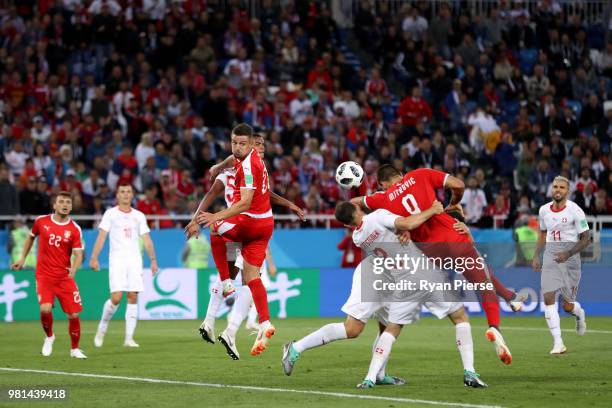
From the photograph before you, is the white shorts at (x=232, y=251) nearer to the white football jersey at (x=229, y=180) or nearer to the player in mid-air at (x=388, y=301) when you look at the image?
the white football jersey at (x=229, y=180)

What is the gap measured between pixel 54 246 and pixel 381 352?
5693 mm

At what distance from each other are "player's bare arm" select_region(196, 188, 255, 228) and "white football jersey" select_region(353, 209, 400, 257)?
5.19ft

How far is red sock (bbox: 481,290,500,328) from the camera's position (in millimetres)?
12219

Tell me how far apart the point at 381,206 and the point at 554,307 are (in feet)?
16.3

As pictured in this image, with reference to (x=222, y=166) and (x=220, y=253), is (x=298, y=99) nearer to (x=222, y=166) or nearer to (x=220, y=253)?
(x=220, y=253)

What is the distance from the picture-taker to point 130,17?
1164 inches

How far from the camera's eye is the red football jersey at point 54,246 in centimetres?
1552

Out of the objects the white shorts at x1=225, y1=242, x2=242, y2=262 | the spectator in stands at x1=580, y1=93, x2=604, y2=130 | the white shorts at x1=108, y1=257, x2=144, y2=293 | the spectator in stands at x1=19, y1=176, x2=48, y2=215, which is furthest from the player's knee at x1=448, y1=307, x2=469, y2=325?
the spectator in stands at x1=580, y1=93, x2=604, y2=130

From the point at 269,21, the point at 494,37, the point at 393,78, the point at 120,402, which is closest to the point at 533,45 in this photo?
the point at 494,37

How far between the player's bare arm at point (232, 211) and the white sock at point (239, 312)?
1704 millimetres

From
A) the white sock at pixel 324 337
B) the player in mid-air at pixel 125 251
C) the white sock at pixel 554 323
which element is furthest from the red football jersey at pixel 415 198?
the player in mid-air at pixel 125 251

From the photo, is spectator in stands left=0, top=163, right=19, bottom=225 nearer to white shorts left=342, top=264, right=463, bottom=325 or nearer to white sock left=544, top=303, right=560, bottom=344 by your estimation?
white sock left=544, top=303, right=560, bottom=344

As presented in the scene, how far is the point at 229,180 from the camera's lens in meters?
13.9

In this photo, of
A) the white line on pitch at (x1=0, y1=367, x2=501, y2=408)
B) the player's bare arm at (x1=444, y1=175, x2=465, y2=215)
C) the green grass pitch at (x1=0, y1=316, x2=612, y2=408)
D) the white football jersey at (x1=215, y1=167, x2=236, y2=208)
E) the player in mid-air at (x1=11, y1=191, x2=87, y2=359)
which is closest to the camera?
the white line on pitch at (x1=0, y1=367, x2=501, y2=408)
